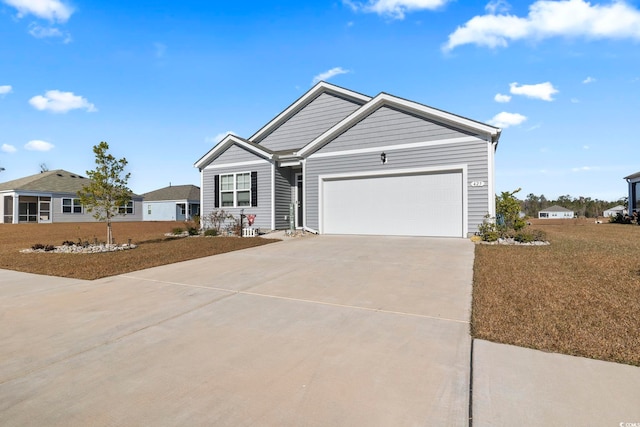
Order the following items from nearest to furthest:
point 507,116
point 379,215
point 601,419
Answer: point 601,419 < point 379,215 < point 507,116

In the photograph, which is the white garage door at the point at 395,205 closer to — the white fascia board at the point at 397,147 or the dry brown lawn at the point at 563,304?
the white fascia board at the point at 397,147

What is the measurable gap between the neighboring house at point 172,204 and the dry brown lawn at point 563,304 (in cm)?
3317

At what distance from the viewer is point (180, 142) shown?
18.2m

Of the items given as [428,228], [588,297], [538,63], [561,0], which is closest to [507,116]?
[538,63]

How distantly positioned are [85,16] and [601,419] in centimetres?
1488

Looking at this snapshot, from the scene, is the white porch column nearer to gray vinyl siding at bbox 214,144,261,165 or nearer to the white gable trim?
the white gable trim

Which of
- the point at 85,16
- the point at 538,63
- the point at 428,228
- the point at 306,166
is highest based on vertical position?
the point at 85,16

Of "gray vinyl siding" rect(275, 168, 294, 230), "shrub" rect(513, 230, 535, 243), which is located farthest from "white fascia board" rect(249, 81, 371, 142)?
"shrub" rect(513, 230, 535, 243)

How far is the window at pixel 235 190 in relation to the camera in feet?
48.0

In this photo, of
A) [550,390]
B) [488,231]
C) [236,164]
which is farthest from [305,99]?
[550,390]

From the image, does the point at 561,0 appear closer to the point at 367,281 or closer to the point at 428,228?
the point at 428,228

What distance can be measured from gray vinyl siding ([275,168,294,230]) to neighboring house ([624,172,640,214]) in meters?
27.0

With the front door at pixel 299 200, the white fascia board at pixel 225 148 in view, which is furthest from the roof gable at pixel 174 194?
the front door at pixel 299 200

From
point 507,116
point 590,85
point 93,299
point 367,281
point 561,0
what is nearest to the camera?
point 93,299
